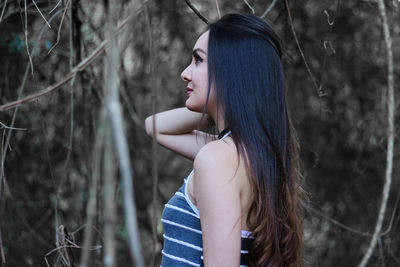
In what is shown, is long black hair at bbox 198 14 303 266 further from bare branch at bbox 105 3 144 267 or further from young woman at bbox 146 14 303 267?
bare branch at bbox 105 3 144 267

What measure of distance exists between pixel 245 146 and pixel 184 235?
248 millimetres

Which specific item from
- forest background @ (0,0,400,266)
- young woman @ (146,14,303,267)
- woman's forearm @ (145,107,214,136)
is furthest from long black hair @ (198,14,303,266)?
forest background @ (0,0,400,266)

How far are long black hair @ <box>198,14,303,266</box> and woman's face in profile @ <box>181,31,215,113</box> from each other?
0.02 meters

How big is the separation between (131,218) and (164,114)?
112 centimetres

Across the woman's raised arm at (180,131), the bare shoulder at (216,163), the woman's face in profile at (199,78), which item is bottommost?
the bare shoulder at (216,163)

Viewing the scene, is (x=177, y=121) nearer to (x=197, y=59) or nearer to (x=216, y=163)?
(x=197, y=59)

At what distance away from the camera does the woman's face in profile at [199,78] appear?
1.15m

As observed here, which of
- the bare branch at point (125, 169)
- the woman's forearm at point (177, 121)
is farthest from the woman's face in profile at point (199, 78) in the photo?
the bare branch at point (125, 169)

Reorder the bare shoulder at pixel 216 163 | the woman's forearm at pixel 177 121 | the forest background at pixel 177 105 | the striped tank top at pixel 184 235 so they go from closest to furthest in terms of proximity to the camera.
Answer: the bare shoulder at pixel 216 163, the striped tank top at pixel 184 235, the woman's forearm at pixel 177 121, the forest background at pixel 177 105

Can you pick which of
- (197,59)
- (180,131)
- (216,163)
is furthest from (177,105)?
(216,163)

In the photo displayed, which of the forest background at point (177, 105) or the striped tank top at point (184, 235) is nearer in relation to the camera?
the striped tank top at point (184, 235)

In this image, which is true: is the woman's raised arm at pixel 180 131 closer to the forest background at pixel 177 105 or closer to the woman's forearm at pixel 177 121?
the woman's forearm at pixel 177 121

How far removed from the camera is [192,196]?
44.9 inches

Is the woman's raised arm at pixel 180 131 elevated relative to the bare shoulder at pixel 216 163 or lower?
elevated
